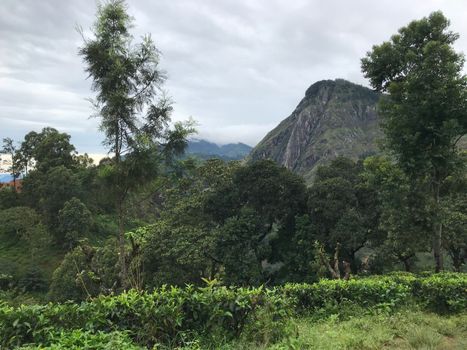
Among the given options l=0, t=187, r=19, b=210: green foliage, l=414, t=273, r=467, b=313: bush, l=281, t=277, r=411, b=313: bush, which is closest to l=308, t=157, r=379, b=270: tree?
l=414, t=273, r=467, b=313: bush

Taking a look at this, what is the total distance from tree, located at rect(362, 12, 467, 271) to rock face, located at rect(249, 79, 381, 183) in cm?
11746

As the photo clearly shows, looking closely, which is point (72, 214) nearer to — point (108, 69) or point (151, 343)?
point (108, 69)

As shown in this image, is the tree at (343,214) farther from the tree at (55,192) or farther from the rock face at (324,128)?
the rock face at (324,128)

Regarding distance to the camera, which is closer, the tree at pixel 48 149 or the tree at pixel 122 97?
the tree at pixel 122 97

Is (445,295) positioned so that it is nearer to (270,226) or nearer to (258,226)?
(258,226)

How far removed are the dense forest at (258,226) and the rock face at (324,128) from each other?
108892 mm

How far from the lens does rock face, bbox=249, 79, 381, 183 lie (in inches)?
5477

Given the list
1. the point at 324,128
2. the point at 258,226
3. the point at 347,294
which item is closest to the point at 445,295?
the point at 347,294

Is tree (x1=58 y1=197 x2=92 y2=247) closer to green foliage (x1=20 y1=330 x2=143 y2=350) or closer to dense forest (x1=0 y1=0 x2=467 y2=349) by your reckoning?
dense forest (x1=0 y1=0 x2=467 y2=349)

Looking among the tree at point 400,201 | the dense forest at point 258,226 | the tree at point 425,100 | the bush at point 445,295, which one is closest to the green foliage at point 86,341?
the dense forest at point 258,226

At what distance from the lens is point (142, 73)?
15031 mm

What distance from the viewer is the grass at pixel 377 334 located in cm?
563

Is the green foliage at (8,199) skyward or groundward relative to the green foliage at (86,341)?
groundward

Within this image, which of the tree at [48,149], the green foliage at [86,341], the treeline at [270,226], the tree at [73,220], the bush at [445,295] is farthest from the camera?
the tree at [48,149]
